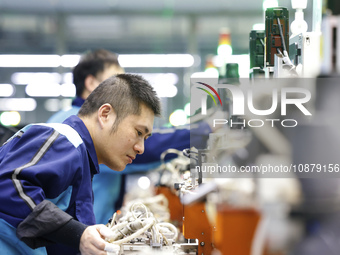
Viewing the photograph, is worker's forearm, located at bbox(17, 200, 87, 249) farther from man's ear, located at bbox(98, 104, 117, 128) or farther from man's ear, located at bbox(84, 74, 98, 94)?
man's ear, located at bbox(84, 74, 98, 94)

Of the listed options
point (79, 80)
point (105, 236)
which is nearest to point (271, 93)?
point (105, 236)

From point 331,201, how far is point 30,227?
2.73 feet

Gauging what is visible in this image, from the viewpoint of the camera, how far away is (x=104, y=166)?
245 centimetres

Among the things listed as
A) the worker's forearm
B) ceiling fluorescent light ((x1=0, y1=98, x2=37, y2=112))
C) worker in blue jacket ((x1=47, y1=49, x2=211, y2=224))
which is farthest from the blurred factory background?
the worker's forearm

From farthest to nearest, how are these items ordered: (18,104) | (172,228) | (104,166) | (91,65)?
(18,104)
(91,65)
(104,166)
(172,228)

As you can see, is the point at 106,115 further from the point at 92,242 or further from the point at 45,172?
the point at 92,242

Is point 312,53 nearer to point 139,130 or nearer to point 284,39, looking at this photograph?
point 284,39

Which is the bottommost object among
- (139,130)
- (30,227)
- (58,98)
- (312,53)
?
(58,98)

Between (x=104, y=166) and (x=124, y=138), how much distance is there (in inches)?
37.6

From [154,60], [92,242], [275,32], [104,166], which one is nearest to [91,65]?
[104,166]

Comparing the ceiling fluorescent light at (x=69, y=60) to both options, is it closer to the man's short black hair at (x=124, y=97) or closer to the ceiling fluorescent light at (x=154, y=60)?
the ceiling fluorescent light at (x=154, y=60)

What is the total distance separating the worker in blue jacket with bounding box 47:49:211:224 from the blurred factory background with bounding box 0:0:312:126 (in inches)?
161

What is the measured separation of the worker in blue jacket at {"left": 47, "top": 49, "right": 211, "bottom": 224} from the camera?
2.52 meters

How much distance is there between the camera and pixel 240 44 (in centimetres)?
706
